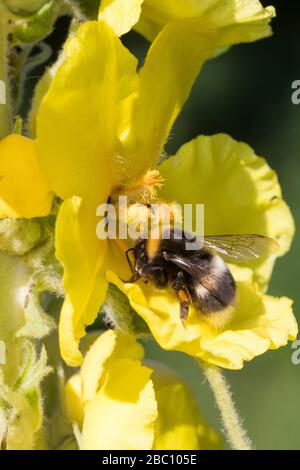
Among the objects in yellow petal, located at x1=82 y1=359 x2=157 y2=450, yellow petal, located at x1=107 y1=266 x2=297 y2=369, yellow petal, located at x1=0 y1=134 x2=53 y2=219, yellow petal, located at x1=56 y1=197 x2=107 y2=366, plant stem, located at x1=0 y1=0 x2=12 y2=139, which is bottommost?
yellow petal, located at x1=82 y1=359 x2=157 y2=450

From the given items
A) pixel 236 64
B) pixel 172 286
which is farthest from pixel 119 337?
pixel 236 64

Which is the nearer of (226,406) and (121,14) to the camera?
(121,14)

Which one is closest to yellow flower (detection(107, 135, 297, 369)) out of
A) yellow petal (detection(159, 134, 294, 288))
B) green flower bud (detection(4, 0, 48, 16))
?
yellow petal (detection(159, 134, 294, 288))

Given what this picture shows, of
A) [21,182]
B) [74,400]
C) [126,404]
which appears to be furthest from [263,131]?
[21,182]

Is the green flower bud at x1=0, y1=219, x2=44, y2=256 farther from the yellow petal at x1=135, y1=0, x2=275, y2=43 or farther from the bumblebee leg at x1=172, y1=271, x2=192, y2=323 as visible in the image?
the yellow petal at x1=135, y1=0, x2=275, y2=43

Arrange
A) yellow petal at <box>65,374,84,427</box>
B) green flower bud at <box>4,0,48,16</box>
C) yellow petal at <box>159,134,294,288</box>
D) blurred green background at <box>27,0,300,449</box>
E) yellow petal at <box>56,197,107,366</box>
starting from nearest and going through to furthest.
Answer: yellow petal at <box>56,197,107,366</box>, green flower bud at <box>4,0,48,16</box>, yellow petal at <box>65,374,84,427</box>, yellow petal at <box>159,134,294,288</box>, blurred green background at <box>27,0,300,449</box>

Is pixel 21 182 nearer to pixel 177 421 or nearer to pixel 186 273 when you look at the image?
pixel 186 273

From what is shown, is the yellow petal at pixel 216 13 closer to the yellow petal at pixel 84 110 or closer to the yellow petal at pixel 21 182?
the yellow petal at pixel 84 110
